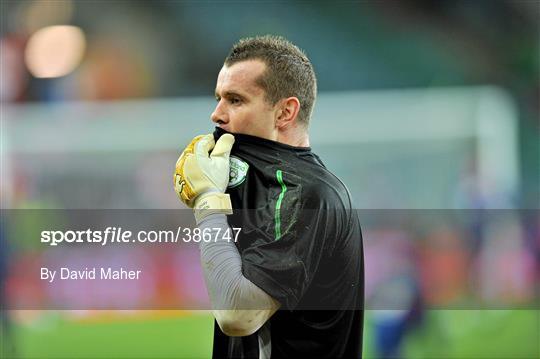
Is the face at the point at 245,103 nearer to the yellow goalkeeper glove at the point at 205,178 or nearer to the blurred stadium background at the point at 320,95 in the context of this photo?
the yellow goalkeeper glove at the point at 205,178

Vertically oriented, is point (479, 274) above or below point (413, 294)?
above

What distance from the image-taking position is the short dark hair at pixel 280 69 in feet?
6.35

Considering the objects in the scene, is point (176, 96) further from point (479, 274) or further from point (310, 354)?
point (310, 354)

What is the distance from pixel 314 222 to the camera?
181 cm

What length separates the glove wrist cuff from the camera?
6.04 feet

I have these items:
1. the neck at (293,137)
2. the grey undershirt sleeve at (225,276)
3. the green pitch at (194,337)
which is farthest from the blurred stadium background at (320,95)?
the grey undershirt sleeve at (225,276)

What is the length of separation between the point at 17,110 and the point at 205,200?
8794 mm

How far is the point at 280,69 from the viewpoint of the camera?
1.95m

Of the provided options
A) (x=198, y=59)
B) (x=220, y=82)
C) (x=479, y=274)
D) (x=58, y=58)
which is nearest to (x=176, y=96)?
(x=198, y=59)

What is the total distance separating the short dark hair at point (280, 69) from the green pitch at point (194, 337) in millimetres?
4050

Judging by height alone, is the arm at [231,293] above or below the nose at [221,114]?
below

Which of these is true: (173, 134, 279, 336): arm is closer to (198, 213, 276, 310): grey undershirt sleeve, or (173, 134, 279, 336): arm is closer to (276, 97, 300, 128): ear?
(198, 213, 276, 310): grey undershirt sleeve

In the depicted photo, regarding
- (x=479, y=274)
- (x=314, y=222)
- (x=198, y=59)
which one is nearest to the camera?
(x=314, y=222)

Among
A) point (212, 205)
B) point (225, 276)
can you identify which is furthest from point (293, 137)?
point (225, 276)
